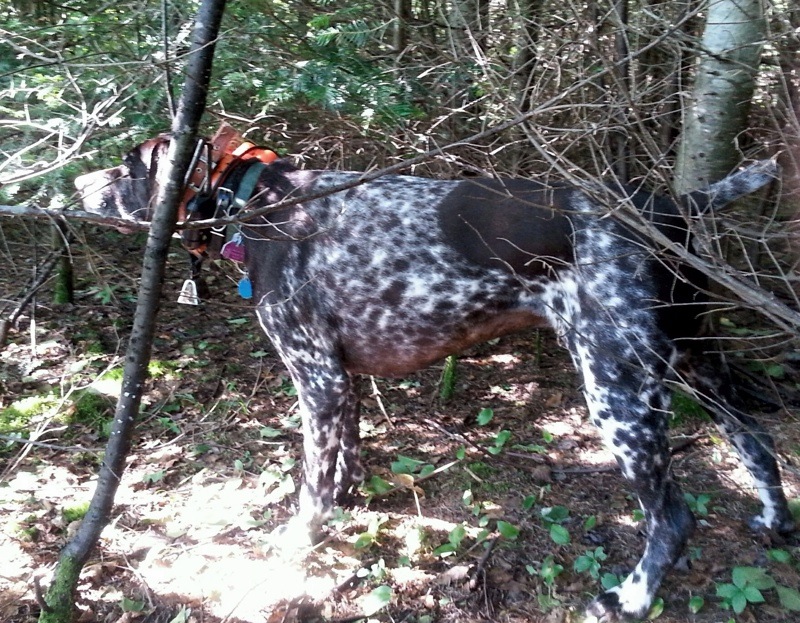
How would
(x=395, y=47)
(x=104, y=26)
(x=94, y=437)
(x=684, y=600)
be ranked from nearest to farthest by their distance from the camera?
(x=684, y=600) → (x=104, y=26) → (x=94, y=437) → (x=395, y=47)

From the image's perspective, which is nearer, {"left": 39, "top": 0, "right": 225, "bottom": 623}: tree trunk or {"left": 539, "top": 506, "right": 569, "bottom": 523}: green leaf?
{"left": 39, "top": 0, "right": 225, "bottom": 623}: tree trunk

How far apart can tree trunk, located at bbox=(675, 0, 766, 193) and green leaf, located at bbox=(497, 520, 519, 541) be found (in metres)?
2.08

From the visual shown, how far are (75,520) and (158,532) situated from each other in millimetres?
463

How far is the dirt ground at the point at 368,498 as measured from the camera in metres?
3.21

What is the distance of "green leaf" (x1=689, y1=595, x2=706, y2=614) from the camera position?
3.07 metres

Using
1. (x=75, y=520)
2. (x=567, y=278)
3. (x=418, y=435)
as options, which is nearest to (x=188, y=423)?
(x=75, y=520)

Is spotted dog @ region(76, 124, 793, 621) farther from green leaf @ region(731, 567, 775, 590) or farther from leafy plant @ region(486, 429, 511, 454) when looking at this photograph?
leafy plant @ region(486, 429, 511, 454)

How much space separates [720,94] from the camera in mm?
3637

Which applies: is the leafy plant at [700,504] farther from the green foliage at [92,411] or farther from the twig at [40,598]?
the green foliage at [92,411]

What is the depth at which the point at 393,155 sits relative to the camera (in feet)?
15.9

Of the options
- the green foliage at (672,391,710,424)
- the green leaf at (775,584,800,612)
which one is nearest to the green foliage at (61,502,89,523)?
the green leaf at (775,584,800,612)

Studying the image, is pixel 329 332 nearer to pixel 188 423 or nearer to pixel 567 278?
pixel 567 278

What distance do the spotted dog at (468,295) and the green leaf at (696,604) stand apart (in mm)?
167

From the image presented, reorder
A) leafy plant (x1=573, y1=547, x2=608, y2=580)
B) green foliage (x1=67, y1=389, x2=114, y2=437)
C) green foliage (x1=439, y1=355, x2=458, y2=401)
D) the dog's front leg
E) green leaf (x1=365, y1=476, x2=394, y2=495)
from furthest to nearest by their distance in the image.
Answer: green foliage (x1=439, y1=355, x2=458, y2=401) → green foliage (x1=67, y1=389, x2=114, y2=437) → green leaf (x1=365, y1=476, x2=394, y2=495) → the dog's front leg → leafy plant (x1=573, y1=547, x2=608, y2=580)
